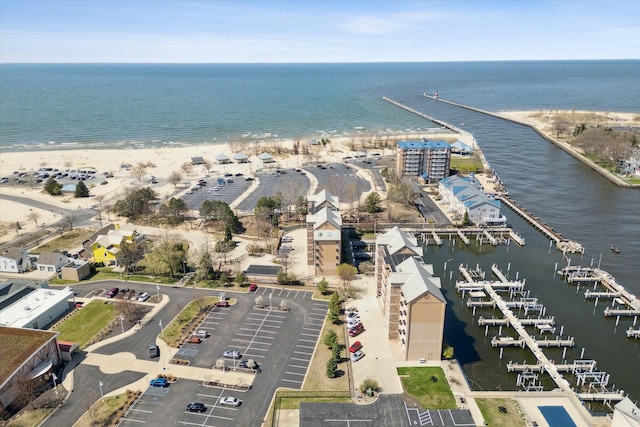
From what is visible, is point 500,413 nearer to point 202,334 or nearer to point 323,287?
point 323,287

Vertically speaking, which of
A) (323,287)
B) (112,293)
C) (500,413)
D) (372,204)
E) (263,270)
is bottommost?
(500,413)

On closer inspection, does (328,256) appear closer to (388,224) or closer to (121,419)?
(388,224)

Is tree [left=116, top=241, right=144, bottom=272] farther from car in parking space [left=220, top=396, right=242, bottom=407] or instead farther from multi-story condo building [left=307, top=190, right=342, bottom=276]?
car in parking space [left=220, top=396, right=242, bottom=407]

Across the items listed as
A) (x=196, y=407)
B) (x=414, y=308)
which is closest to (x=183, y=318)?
(x=196, y=407)

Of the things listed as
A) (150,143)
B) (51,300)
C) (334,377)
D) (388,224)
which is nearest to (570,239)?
(388,224)

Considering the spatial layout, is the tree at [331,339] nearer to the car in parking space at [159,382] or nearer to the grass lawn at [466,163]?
the car in parking space at [159,382]

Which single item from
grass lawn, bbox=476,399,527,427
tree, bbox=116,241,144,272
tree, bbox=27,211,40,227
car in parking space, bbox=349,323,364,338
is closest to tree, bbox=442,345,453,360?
grass lawn, bbox=476,399,527,427

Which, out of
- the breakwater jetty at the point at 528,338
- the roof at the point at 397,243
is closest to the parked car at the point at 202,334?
the roof at the point at 397,243
